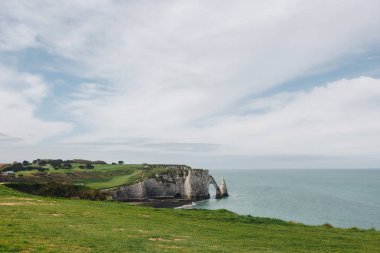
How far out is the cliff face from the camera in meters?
108

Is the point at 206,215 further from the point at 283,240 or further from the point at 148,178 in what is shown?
the point at 148,178

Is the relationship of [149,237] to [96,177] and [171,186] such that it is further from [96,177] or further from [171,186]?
[171,186]

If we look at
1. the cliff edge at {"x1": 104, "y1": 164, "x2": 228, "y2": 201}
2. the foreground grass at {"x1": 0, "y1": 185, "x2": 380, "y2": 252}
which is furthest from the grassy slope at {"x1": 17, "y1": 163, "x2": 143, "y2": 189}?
the foreground grass at {"x1": 0, "y1": 185, "x2": 380, "y2": 252}

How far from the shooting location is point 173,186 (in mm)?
122625

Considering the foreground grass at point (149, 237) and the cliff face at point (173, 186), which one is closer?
the foreground grass at point (149, 237)

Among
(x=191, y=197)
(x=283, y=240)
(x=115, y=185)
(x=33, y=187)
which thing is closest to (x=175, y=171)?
(x=191, y=197)

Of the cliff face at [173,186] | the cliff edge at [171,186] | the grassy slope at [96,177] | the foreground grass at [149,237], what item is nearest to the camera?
the foreground grass at [149,237]

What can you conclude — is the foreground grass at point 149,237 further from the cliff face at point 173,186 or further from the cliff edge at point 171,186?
the cliff face at point 173,186

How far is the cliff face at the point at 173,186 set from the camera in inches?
4259

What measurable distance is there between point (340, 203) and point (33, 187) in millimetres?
93743

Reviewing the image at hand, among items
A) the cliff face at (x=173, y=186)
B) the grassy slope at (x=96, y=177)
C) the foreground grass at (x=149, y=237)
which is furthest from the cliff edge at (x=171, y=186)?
the foreground grass at (x=149, y=237)

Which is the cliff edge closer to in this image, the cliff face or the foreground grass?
the cliff face

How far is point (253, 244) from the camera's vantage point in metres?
23.6

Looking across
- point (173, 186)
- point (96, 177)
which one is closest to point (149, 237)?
point (96, 177)
